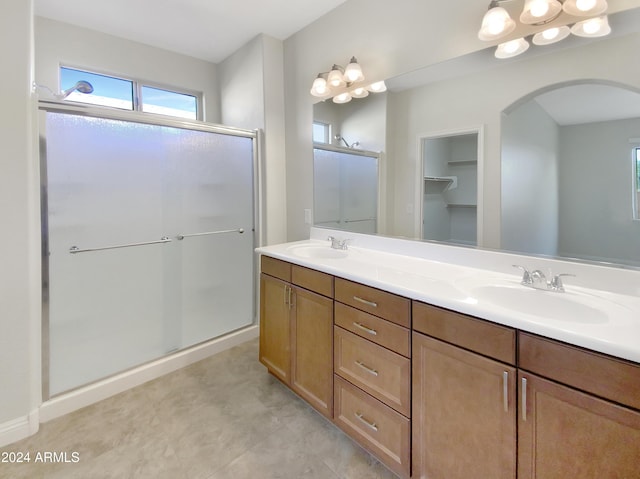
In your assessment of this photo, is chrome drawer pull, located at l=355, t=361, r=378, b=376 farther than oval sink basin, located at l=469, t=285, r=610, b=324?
Yes

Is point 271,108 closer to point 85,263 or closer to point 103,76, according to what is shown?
point 103,76

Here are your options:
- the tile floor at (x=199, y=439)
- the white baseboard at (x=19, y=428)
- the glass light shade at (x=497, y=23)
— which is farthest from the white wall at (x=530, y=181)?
the white baseboard at (x=19, y=428)

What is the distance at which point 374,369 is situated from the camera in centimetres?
141

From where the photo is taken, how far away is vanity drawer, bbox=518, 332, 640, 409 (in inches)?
31.6

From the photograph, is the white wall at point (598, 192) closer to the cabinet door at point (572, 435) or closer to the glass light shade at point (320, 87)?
the cabinet door at point (572, 435)

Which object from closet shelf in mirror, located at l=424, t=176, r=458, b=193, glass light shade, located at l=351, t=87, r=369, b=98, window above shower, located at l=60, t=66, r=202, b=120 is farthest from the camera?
window above shower, located at l=60, t=66, r=202, b=120

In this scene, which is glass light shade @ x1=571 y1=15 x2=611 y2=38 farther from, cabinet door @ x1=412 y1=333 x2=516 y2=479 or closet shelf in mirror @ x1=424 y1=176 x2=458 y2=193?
cabinet door @ x1=412 y1=333 x2=516 y2=479

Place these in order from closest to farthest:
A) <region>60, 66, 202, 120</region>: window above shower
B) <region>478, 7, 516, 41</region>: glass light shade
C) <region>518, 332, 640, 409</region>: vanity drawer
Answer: <region>518, 332, 640, 409</region>: vanity drawer
<region>478, 7, 516, 41</region>: glass light shade
<region>60, 66, 202, 120</region>: window above shower

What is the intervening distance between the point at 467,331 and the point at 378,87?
1.57 metres

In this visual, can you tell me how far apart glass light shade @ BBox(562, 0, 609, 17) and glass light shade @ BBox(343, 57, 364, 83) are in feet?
3.49

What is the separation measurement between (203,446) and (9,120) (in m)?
1.85

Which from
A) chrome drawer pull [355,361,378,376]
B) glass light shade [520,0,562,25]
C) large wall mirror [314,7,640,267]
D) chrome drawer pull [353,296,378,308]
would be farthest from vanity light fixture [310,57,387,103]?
chrome drawer pull [355,361,378,376]

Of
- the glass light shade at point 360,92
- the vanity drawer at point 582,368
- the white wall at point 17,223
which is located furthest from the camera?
the glass light shade at point 360,92

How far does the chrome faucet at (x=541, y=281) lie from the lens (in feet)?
4.09
